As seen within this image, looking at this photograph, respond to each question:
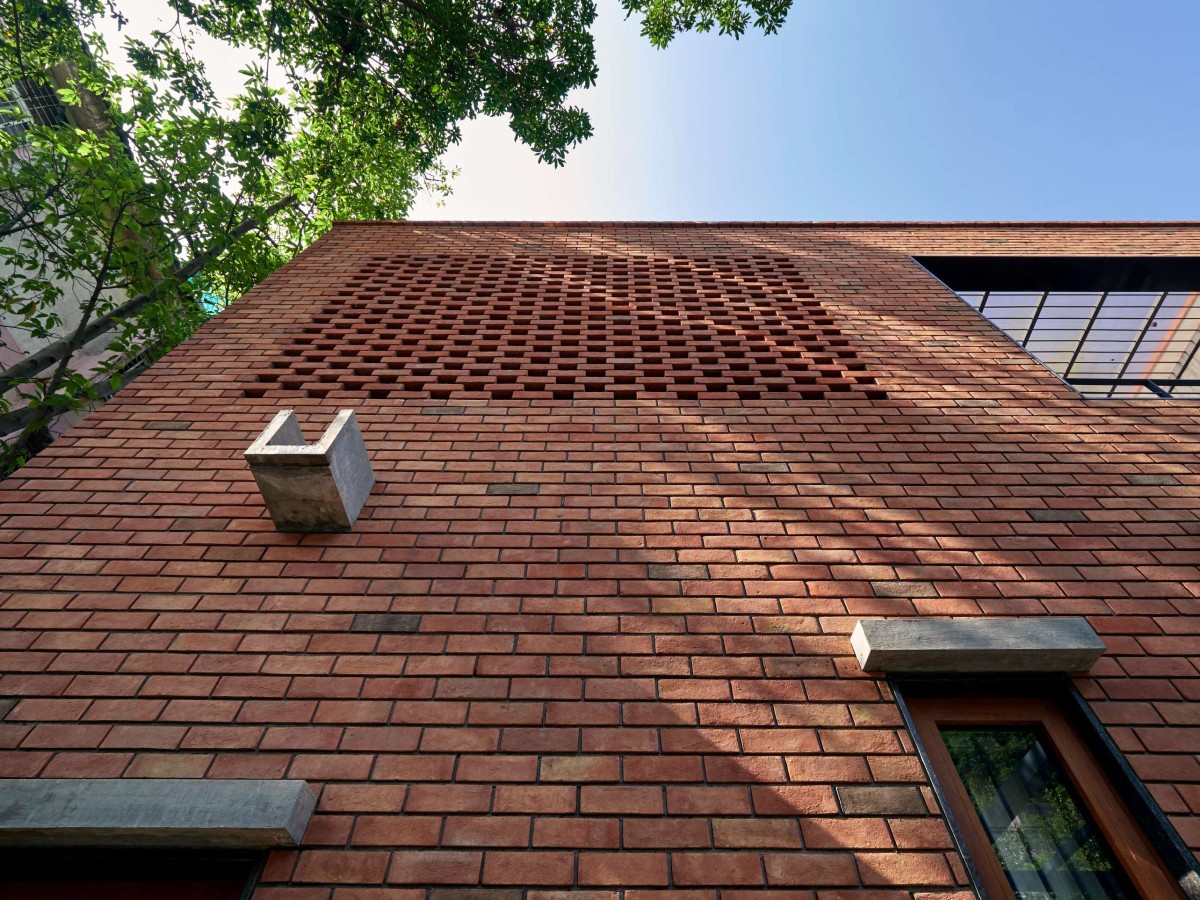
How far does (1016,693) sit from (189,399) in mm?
4488

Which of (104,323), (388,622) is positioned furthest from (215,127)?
(388,622)

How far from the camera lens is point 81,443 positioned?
272 centimetres

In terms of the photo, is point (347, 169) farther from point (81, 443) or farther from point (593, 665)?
point (593, 665)

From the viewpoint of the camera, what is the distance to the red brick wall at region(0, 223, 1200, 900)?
1.49 meters

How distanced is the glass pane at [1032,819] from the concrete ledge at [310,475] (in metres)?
2.59

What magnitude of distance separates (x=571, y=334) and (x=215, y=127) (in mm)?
5240

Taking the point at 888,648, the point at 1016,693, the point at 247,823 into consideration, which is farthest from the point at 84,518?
the point at 1016,693

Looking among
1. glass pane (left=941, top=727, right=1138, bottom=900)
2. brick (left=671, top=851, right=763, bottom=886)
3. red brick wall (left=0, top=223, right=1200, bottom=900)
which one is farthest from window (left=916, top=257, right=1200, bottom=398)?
brick (left=671, top=851, right=763, bottom=886)

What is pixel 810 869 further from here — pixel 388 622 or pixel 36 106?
pixel 36 106

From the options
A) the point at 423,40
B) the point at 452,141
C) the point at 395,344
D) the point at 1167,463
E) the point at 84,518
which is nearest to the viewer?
the point at 84,518

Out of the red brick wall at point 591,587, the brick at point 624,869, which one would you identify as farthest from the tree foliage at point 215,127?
the brick at point 624,869

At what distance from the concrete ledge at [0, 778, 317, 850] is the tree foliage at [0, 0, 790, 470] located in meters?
3.83

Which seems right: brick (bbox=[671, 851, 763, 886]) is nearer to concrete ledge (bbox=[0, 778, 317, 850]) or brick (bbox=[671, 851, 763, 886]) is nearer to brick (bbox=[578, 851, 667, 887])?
brick (bbox=[578, 851, 667, 887])

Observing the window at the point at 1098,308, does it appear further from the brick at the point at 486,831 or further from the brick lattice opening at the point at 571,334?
the brick at the point at 486,831
